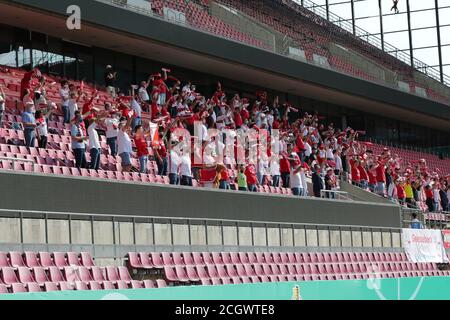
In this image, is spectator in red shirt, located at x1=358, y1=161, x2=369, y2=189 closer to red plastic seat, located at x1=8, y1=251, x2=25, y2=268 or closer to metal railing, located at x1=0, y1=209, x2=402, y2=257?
metal railing, located at x1=0, y1=209, x2=402, y2=257

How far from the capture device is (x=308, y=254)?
63.6 ft

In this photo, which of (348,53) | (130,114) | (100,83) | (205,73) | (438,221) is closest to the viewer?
(130,114)

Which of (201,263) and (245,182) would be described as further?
(245,182)

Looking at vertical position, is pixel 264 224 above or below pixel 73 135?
below

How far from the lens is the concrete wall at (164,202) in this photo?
43.9ft

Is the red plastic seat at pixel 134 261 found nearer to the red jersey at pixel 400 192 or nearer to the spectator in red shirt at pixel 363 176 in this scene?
the spectator in red shirt at pixel 363 176

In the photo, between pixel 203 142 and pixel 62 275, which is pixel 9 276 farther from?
pixel 203 142

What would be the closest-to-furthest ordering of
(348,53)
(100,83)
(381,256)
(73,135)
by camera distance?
1. (73,135)
2. (381,256)
3. (100,83)
4. (348,53)

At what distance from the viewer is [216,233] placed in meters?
17.1

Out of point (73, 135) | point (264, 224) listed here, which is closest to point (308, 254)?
point (264, 224)

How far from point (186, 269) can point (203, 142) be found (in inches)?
168
